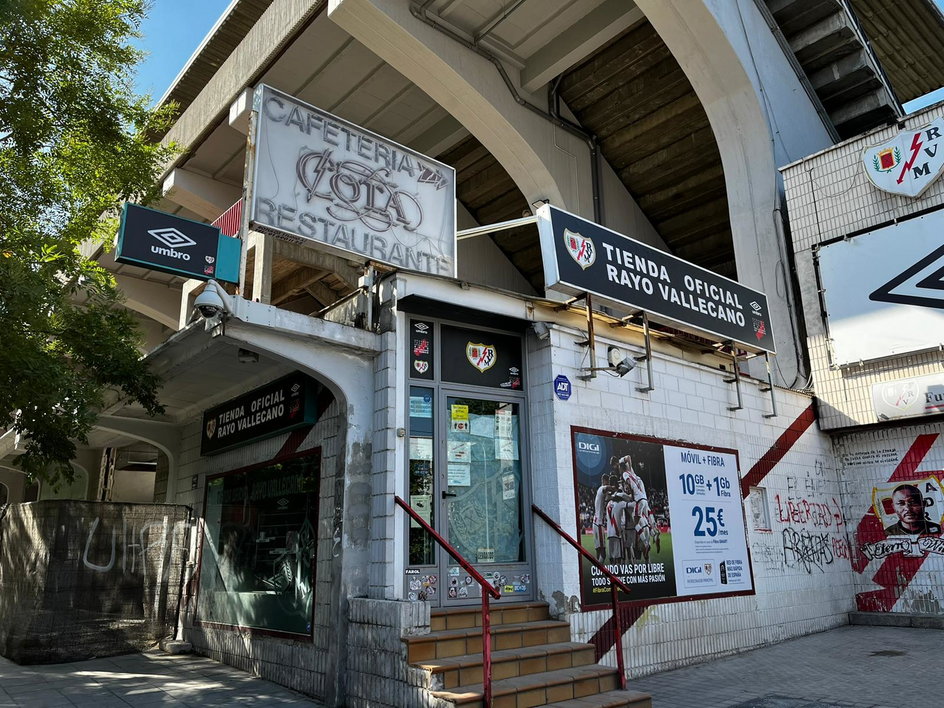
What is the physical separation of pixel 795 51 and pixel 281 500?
12.8 m

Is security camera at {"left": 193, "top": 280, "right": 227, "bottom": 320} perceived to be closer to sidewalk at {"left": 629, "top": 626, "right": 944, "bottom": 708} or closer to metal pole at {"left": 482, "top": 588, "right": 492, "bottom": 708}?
metal pole at {"left": 482, "top": 588, "right": 492, "bottom": 708}

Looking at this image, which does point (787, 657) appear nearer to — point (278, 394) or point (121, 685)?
point (278, 394)

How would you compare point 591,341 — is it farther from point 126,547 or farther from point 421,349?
point 126,547

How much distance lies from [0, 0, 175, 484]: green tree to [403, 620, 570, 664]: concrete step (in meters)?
4.17

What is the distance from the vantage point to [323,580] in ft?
20.8

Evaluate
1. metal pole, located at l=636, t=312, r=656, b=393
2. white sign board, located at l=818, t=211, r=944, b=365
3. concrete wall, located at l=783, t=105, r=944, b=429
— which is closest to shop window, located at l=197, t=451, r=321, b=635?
metal pole, located at l=636, t=312, r=656, b=393

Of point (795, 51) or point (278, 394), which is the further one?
point (795, 51)

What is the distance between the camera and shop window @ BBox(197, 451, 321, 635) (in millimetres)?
6770

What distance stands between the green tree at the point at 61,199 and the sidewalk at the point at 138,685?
78.8 inches

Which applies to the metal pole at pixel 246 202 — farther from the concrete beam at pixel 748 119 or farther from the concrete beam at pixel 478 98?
the concrete beam at pixel 748 119

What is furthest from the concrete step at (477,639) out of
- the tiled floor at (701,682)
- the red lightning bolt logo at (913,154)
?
the red lightning bolt logo at (913,154)

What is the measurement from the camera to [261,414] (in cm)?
766

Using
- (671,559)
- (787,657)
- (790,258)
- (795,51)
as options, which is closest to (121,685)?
(671,559)

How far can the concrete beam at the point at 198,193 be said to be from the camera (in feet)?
49.0
